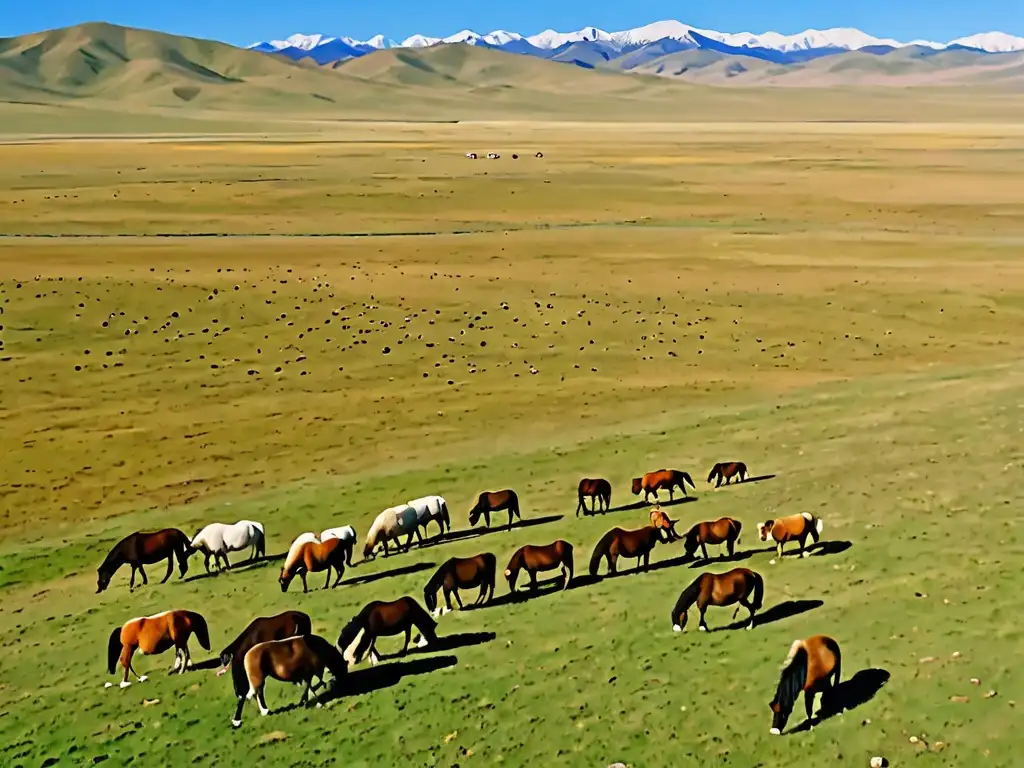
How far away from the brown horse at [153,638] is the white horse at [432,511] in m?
5.30

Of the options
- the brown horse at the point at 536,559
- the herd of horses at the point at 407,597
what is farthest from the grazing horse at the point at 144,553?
the brown horse at the point at 536,559

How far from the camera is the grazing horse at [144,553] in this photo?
55.8 feet

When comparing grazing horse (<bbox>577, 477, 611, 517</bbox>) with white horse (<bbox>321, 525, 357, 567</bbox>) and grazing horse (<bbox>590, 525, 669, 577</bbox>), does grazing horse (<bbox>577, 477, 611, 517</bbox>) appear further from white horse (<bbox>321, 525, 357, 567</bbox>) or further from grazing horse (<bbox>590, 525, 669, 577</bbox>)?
white horse (<bbox>321, 525, 357, 567</bbox>)

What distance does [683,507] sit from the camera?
1888 cm

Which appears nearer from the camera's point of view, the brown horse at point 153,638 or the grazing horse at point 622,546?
the brown horse at point 153,638

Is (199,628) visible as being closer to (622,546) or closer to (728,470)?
(622,546)

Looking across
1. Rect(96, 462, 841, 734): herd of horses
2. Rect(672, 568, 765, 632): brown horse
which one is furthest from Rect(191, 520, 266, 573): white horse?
Rect(672, 568, 765, 632): brown horse

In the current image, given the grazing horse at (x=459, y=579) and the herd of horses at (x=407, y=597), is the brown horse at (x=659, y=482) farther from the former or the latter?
the grazing horse at (x=459, y=579)

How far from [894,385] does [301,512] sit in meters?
15.9

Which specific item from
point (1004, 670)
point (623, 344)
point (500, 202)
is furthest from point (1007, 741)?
point (500, 202)

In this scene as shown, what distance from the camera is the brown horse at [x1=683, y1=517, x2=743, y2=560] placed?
15695 millimetres

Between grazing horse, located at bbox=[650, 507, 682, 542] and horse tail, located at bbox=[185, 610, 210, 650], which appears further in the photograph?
grazing horse, located at bbox=[650, 507, 682, 542]

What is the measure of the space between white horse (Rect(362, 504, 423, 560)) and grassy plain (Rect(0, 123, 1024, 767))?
1.49 ft

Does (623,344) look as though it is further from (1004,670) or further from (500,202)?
(500,202)
